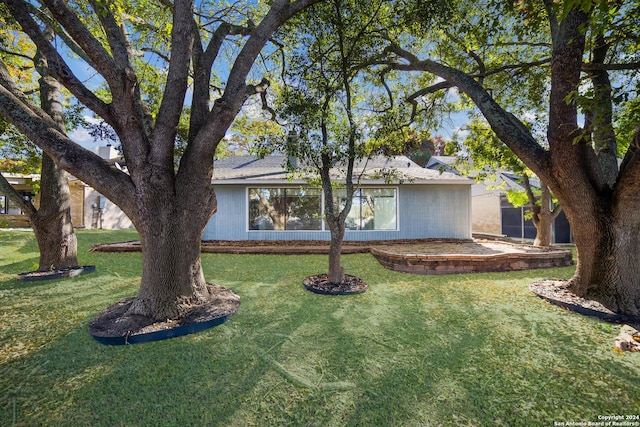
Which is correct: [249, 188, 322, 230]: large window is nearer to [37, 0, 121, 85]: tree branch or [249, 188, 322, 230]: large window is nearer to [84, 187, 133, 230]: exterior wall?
[37, 0, 121, 85]: tree branch

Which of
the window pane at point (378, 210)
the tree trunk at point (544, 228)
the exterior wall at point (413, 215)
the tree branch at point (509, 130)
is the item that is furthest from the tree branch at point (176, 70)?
the tree trunk at point (544, 228)

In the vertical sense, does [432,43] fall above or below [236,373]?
above

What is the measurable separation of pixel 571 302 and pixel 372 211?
6581mm

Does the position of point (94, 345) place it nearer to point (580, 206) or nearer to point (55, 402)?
point (55, 402)

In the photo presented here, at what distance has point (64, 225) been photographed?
222 inches

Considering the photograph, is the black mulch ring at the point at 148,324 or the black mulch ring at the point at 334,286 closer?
the black mulch ring at the point at 148,324

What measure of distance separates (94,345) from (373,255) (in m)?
6.47

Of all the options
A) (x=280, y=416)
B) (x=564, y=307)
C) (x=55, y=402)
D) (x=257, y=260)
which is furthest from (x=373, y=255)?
(x=55, y=402)

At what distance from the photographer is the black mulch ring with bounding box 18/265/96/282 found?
5043 millimetres

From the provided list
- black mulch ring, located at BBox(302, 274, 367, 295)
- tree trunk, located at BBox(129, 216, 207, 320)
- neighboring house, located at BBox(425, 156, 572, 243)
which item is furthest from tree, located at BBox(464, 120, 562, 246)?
tree trunk, located at BBox(129, 216, 207, 320)

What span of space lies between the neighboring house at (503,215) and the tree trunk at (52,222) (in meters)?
11.8

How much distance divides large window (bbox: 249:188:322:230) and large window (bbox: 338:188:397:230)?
1146 millimetres

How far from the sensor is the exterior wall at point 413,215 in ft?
32.3

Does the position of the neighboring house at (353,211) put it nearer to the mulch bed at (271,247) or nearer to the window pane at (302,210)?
the window pane at (302,210)
